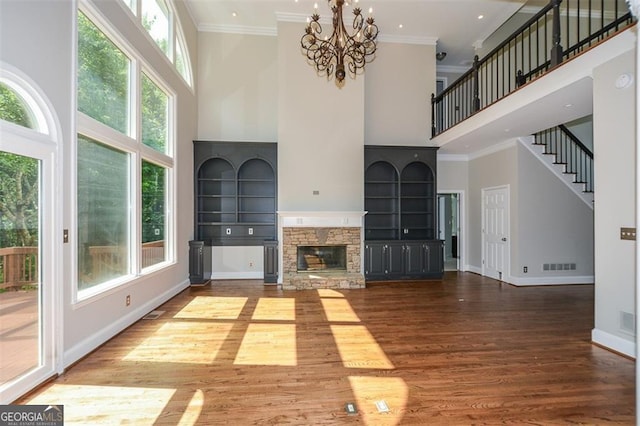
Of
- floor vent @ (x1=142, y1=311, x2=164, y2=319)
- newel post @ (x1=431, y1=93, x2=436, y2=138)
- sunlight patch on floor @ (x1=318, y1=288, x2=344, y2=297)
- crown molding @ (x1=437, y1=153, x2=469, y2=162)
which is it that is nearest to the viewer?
floor vent @ (x1=142, y1=311, x2=164, y2=319)

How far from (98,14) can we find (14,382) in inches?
135

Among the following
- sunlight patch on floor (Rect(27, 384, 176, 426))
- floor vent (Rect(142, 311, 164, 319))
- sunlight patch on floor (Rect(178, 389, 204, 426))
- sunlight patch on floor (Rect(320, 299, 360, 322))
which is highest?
floor vent (Rect(142, 311, 164, 319))

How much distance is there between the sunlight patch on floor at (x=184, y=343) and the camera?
294cm

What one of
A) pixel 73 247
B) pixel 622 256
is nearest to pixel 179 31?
pixel 73 247

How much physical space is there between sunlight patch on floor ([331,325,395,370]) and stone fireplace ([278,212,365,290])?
2264mm

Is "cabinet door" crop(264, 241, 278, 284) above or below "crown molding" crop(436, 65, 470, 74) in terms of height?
below

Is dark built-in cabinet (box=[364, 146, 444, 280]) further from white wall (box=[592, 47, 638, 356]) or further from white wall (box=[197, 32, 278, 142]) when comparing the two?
white wall (box=[592, 47, 638, 356])

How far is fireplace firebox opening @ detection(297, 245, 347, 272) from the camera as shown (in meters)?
6.39

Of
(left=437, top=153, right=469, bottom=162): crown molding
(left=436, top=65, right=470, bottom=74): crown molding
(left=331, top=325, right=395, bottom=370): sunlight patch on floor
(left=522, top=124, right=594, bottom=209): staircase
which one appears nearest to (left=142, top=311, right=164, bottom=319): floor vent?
(left=331, top=325, right=395, bottom=370): sunlight patch on floor

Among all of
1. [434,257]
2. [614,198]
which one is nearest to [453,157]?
[434,257]

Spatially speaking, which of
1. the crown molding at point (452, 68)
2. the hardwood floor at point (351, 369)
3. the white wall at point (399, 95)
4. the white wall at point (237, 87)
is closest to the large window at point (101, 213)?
the hardwood floor at point (351, 369)

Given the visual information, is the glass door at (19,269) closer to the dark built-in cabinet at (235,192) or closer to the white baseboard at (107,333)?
the white baseboard at (107,333)

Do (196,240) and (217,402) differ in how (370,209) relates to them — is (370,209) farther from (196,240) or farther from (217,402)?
(217,402)

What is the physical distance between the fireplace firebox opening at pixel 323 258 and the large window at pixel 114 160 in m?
2.76
